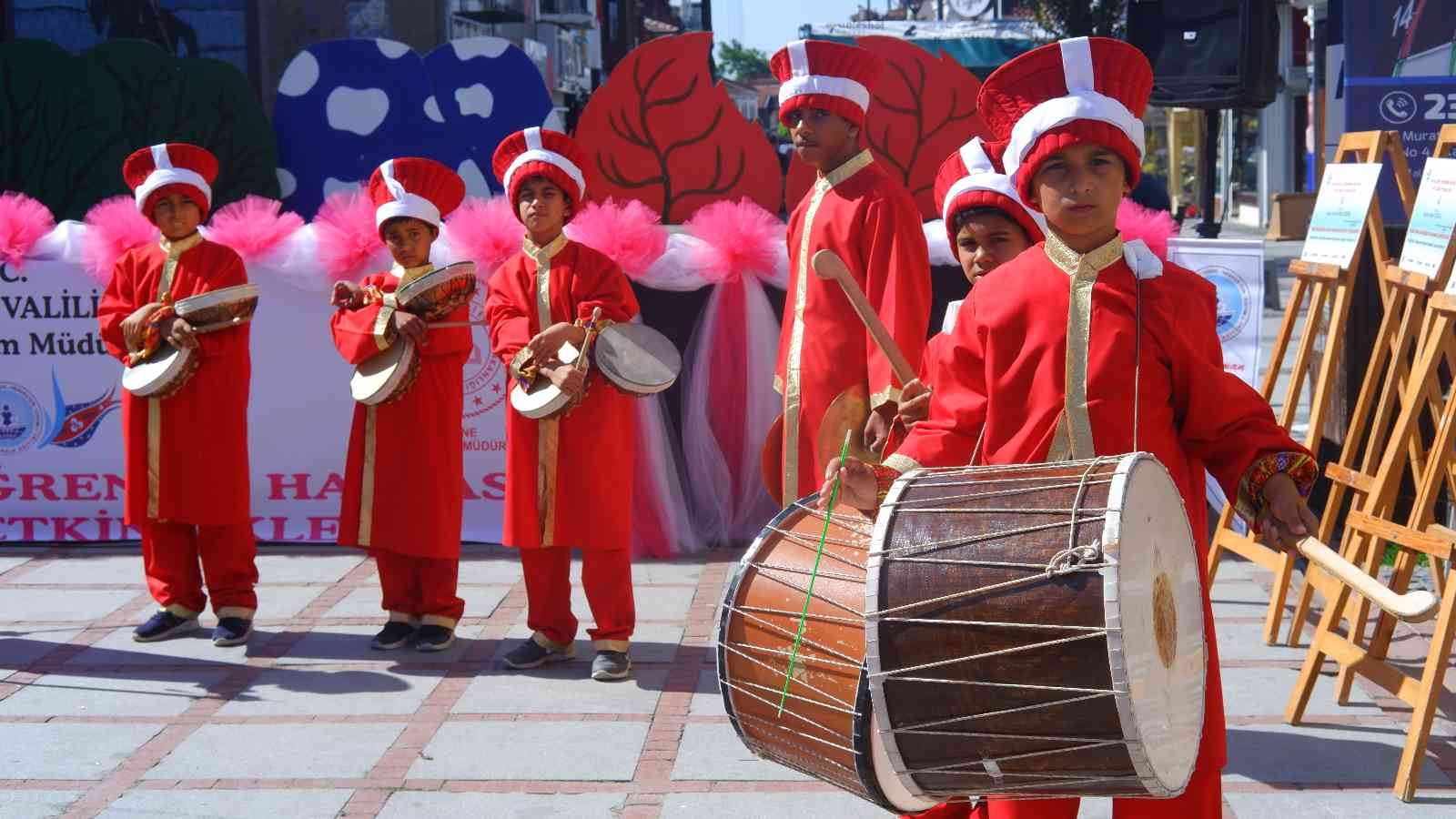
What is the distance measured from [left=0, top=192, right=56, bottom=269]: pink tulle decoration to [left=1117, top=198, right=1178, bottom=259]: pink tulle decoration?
4.84m

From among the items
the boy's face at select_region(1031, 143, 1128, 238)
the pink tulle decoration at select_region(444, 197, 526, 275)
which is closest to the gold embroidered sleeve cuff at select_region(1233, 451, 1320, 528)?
the boy's face at select_region(1031, 143, 1128, 238)

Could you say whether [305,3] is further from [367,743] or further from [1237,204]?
[1237,204]

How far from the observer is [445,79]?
9.02 metres

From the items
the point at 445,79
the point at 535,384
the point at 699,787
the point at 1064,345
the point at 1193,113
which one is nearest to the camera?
the point at 1064,345

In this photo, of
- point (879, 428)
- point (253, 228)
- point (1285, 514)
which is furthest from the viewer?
point (253, 228)

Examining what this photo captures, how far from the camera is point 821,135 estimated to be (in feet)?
15.7

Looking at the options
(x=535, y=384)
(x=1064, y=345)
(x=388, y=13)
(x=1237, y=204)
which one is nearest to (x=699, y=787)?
(x=535, y=384)

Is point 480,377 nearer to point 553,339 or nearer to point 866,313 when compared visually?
point 553,339

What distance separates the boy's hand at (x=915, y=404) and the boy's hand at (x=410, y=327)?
266 cm

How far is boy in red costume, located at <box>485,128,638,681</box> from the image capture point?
5.39 meters

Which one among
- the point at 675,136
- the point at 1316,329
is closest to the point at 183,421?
the point at 675,136

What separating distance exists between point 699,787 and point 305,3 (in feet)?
31.3

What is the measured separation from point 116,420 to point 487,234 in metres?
2.10

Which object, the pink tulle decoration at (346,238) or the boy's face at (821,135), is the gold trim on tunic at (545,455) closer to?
the boy's face at (821,135)
